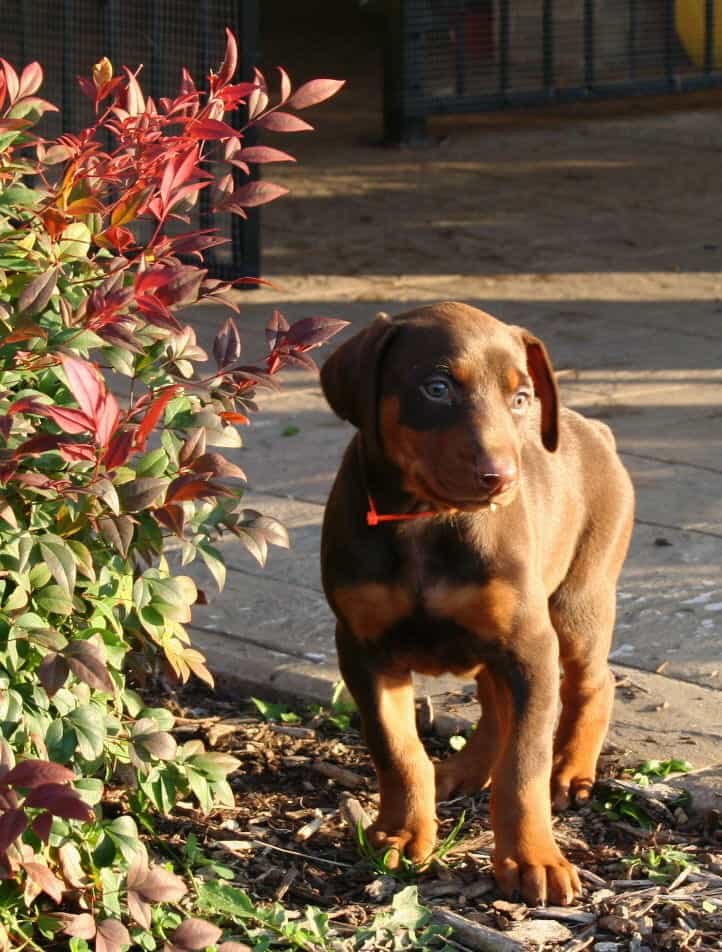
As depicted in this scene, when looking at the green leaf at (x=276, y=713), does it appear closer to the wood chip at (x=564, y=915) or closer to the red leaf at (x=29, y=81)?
the wood chip at (x=564, y=915)

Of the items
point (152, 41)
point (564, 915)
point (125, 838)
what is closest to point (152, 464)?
point (125, 838)

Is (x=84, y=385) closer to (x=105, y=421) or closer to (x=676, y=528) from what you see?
(x=105, y=421)

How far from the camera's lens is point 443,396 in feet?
11.5

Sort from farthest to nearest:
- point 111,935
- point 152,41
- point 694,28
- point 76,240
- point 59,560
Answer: point 694,28 → point 152,41 → point 76,240 → point 111,935 → point 59,560

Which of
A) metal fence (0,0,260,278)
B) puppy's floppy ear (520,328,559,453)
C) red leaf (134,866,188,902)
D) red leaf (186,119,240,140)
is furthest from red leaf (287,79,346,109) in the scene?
metal fence (0,0,260,278)

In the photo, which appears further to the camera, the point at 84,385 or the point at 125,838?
the point at 125,838

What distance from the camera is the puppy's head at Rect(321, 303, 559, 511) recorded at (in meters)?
3.36

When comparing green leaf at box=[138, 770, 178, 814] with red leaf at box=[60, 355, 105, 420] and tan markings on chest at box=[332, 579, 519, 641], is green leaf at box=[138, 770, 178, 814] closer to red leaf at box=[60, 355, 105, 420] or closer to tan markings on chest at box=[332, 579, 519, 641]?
tan markings on chest at box=[332, 579, 519, 641]

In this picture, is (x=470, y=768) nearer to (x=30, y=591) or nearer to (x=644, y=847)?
(x=644, y=847)

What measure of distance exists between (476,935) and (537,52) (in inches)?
490

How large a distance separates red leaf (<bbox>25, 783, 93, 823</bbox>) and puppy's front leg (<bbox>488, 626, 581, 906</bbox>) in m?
1.27

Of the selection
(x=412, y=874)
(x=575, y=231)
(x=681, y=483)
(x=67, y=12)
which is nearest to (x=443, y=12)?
(x=575, y=231)

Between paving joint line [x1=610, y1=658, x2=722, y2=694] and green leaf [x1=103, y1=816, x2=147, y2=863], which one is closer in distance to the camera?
green leaf [x1=103, y1=816, x2=147, y2=863]

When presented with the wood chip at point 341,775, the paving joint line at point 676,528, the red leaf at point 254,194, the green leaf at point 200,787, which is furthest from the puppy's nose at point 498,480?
the paving joint line at point 676,528
